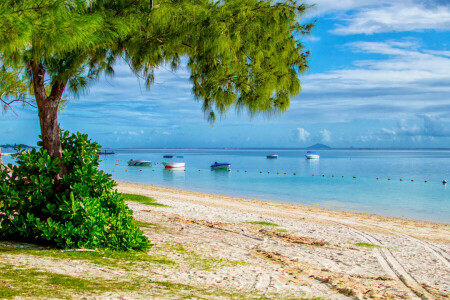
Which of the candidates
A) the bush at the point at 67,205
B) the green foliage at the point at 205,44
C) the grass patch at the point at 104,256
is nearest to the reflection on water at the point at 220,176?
the green foliage at the point at 205,44

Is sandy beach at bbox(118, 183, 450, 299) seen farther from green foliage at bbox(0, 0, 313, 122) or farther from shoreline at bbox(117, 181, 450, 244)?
green foliage at bbox(0, 0, 313, 122)

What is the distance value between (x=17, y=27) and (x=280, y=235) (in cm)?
765

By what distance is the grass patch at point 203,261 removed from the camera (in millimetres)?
6344

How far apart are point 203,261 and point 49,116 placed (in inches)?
145

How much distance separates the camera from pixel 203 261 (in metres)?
6.65

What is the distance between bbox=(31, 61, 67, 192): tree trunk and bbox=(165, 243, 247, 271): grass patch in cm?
237

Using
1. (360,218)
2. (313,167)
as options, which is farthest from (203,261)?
(313,167)

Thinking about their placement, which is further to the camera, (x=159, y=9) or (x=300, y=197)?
(x=300, y=197)

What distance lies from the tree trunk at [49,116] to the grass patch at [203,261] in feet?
7.79

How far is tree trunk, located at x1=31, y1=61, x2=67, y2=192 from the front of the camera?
689 centimetres

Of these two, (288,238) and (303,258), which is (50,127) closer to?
(303,258)

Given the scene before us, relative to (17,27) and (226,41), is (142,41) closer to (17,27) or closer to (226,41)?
(226,41)

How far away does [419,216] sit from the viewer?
872 inches

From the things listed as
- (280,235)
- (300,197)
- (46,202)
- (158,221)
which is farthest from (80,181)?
(300,197)
